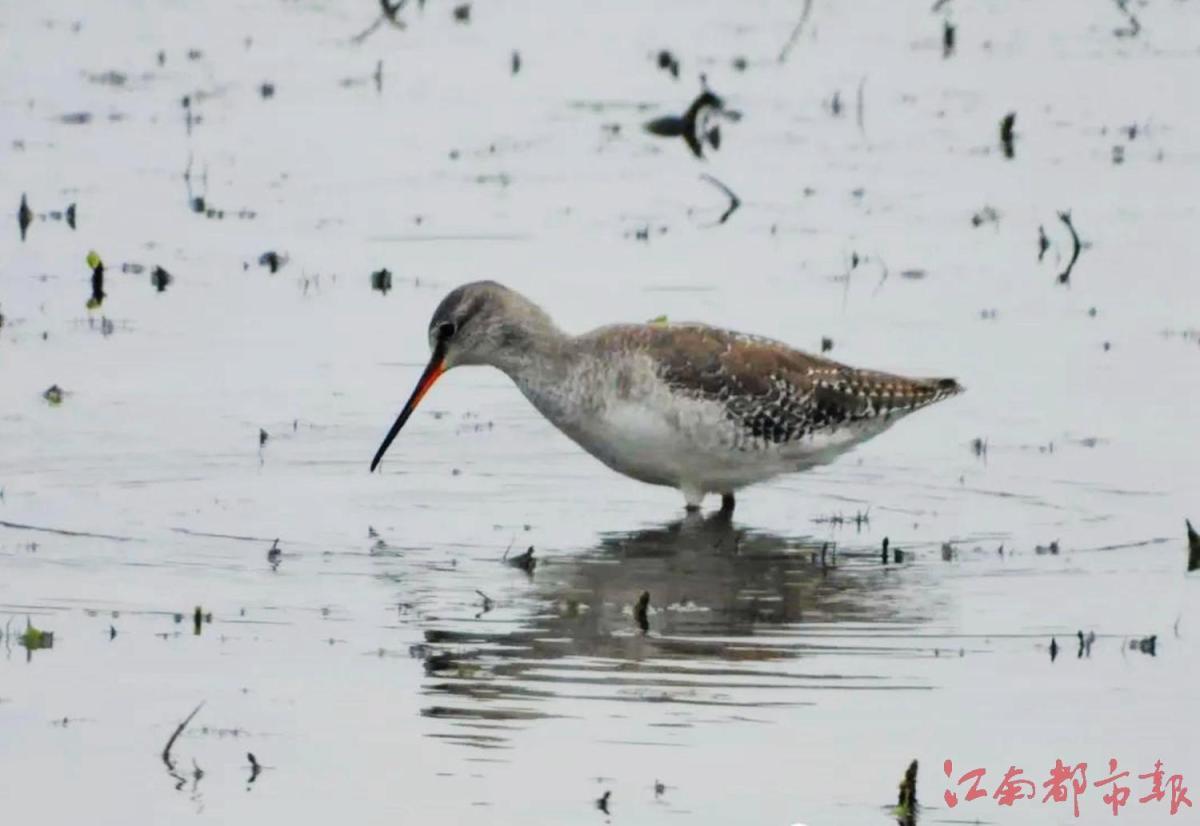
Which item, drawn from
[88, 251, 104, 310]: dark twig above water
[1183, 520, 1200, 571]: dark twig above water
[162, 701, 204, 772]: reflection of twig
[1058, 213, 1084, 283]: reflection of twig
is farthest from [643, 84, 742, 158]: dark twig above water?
[162, 701, 204, 772]: reflection of twig

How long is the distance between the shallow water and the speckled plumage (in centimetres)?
32

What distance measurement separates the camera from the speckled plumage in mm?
12922

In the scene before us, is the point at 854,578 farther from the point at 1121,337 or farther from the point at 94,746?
the point at 1121,337

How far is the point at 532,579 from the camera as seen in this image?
11.8m

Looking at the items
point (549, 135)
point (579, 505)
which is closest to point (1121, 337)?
point (579, 505)

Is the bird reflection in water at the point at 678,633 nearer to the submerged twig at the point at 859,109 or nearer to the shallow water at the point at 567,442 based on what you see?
the shallow water at the point at 567,442

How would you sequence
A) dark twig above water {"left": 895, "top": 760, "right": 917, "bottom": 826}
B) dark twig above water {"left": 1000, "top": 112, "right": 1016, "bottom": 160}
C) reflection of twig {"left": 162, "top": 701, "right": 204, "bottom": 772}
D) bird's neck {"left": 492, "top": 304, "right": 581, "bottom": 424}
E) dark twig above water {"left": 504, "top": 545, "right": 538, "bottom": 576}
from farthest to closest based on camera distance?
1. dark twig above water {"left": 1000, "top": 112, "right": 1016, "bottom": 160}
2. bird's neck {"left": 492, "top": 304, "right": 581, "bottom": 424}
3. dark twig above water {"left": 504, "top": 545, "right": 538, "bottom": 576}
4. reflection of twig {"left": 162, "top": 701, "right": 204, "bottom": 772}
5. dark twig above water {"left": 895, "top": 760, "right": 917, "bottom": 826}

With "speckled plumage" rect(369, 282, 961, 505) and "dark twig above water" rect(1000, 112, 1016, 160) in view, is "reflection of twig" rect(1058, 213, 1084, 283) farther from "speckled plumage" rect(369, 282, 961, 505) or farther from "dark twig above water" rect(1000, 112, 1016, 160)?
"speckled plumage" rect(369, 282, 961, 505)

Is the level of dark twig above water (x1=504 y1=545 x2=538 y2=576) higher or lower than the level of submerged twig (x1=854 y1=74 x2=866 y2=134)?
lower

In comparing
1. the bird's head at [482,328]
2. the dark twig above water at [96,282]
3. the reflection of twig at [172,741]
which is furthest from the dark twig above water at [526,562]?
the dark twig above water at [96,282]

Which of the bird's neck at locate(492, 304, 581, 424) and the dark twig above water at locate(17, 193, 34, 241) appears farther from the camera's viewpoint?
the dark twig above water at locate(17, 193, 34, 241)

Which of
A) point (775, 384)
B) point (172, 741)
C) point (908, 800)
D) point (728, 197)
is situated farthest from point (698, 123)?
point (908, 800)

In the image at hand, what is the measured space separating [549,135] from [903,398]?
8.87 m

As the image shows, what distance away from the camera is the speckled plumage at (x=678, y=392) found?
12922 millimetres
